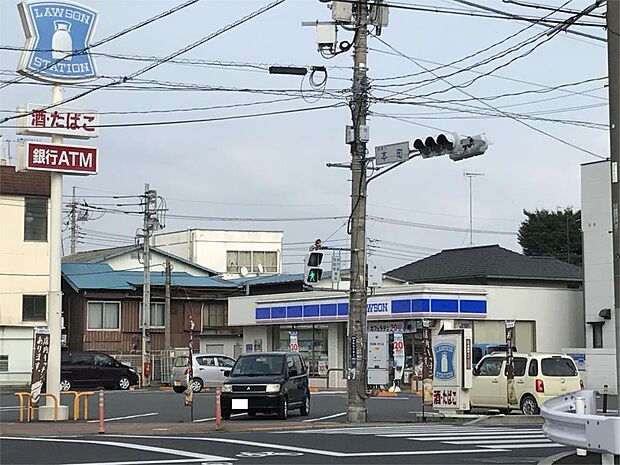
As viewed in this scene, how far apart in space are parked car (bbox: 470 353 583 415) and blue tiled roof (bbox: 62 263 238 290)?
32519mm

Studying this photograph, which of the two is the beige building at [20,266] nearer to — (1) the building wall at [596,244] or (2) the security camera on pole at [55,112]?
(2) the security camera on pole at [55,112]

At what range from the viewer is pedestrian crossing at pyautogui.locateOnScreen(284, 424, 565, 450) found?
18281 mm

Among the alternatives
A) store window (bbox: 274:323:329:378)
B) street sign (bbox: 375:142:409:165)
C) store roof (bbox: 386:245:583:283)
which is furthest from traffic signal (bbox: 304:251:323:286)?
store roof (bbox: 386:245:583:283)

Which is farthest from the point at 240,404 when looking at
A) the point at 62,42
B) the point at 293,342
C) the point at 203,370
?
the point at 293,342

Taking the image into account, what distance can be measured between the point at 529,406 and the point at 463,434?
6.62 meters

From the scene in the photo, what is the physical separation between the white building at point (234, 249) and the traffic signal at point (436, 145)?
6593 centimetres

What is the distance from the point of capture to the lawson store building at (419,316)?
146 ft

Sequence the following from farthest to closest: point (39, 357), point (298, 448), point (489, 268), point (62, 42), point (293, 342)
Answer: point (489, 268) → point (293, 342) → point (62, 42) → point (39, 357) → point (298, 448)

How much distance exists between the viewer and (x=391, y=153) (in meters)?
23.9

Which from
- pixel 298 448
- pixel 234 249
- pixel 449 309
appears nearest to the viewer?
pixel 298 448

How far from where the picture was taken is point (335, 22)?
2439cm

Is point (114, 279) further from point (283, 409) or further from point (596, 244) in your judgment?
point (283, 409)

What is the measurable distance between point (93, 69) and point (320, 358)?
26009mm

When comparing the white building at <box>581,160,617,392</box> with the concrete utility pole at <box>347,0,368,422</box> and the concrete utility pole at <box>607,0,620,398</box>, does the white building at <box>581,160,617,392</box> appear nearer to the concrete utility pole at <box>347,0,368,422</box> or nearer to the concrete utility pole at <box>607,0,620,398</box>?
the concrete utility pole at <box>347,0,368,422</box>
